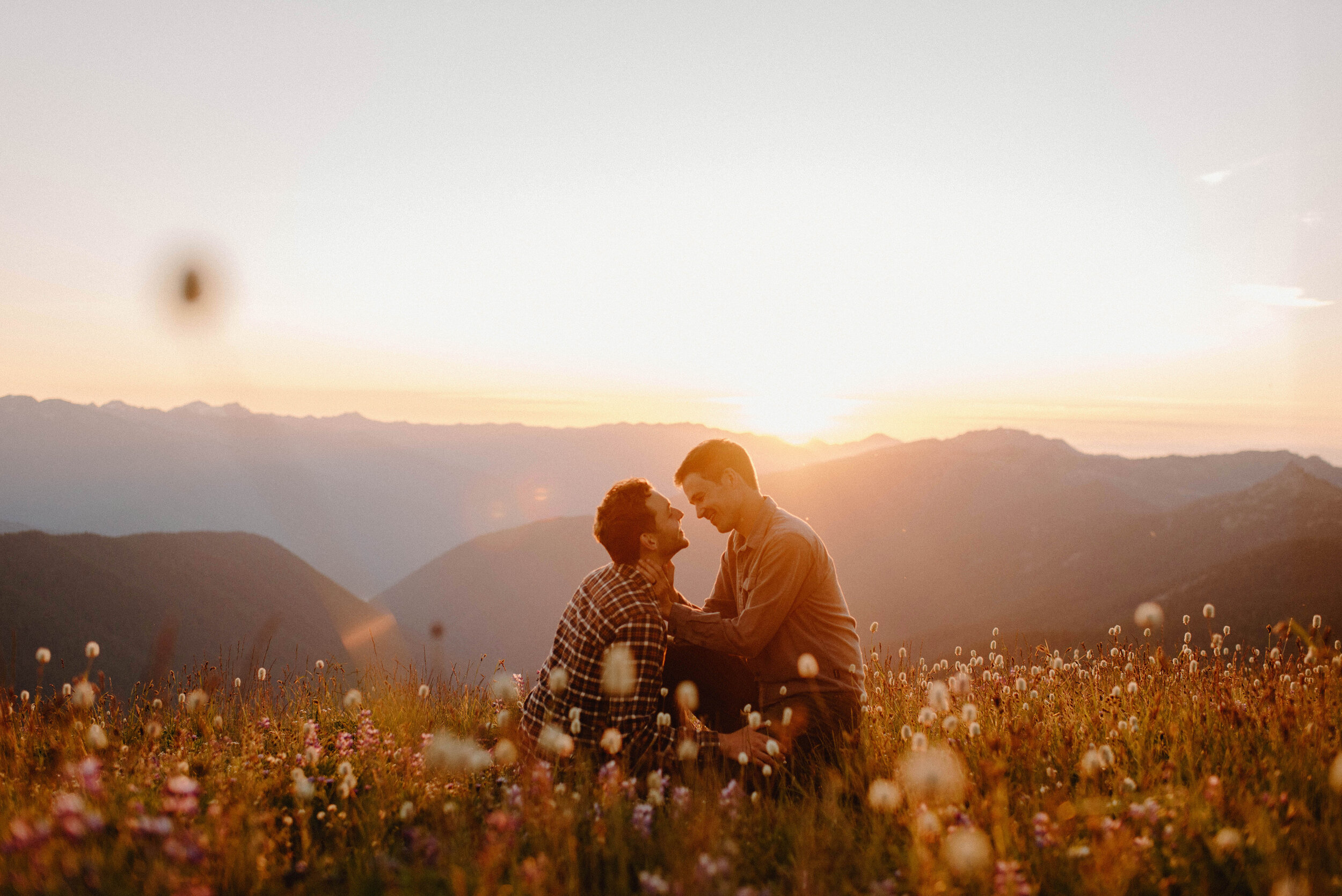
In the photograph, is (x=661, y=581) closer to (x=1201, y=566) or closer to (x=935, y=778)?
(x=935, y=778)

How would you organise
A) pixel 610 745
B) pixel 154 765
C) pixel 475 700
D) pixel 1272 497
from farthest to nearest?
pixel 1272 497, pixel 475 700, pixel 154 765, pixel 610 745

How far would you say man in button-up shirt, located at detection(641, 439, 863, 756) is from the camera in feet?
16.4

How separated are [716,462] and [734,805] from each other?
8.30ft

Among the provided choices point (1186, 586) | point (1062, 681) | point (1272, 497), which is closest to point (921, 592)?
point (1186, 586)

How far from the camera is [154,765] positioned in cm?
435

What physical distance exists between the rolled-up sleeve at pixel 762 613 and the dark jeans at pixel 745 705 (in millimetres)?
344

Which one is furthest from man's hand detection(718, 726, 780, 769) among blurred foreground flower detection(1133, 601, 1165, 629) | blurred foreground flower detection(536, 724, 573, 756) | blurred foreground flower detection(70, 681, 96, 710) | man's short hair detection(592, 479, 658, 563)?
blurred foreground flower detection(70, 681, 96, 710)

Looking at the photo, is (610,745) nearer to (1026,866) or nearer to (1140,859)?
(1026,866)

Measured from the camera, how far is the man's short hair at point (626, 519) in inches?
182

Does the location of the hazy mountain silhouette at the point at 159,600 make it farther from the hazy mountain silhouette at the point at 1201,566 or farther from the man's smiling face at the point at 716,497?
the hazy mountain silhouette at the point at 1201,566

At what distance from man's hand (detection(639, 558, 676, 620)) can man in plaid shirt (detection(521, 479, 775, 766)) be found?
0.04m

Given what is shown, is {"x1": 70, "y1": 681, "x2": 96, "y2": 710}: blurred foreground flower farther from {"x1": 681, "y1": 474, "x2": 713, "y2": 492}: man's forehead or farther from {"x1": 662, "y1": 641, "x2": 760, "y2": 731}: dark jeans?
{"x1": 681, "y1": 474, "x2": 713, "y2": 492}: man's forehead

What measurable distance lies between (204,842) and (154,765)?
2287mm

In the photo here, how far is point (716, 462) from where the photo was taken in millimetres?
5445
